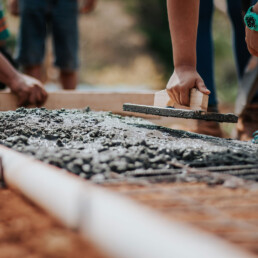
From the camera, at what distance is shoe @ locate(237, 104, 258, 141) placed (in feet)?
7.59

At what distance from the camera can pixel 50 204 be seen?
81 centimetres

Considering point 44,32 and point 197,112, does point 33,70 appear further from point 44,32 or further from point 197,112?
point 197,112

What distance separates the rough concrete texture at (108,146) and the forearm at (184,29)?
0.32 m

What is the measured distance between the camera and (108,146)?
131 centimetres

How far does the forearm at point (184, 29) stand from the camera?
1692mm

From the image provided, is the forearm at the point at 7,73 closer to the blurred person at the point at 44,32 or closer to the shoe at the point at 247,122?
the blurred person at the point at 44,32

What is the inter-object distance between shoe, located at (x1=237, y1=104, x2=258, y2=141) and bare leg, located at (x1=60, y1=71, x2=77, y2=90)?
5.12 feet

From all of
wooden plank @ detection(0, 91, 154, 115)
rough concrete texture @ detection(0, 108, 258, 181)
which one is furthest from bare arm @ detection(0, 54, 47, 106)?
rough concrete texture @ detection(0, 108, 258, 181)

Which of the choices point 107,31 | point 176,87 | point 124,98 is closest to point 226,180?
point 176,87

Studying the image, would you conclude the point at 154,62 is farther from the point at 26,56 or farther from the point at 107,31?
the point at 26,56

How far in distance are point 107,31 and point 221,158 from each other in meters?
12.5

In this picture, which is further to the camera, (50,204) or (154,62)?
(154,62)

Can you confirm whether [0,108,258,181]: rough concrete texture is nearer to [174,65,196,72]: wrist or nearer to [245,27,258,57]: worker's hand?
[174,65,196,72]: wrist

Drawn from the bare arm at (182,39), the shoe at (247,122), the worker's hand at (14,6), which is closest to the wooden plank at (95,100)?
the shoe at (247,122)
